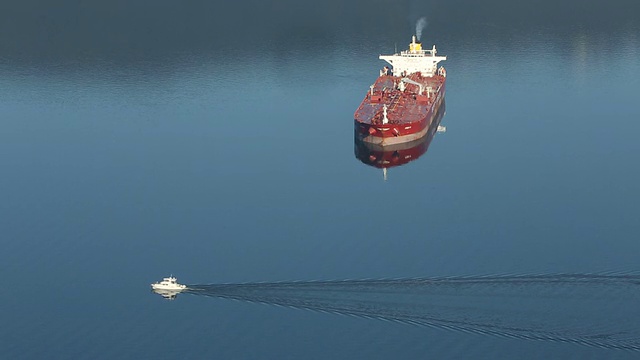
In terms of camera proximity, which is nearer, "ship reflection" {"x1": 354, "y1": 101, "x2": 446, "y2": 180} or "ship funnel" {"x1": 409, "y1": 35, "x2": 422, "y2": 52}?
"ship reflection" {"x1": 354, "y1": 101, "x2": 446, "y2": 180}

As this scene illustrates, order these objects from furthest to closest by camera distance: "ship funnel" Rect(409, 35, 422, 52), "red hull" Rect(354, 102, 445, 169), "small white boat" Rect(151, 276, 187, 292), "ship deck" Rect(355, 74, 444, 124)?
"ship funnel" Rect(409, 35, 422, 52)
"ship deck" Rect(355, 74, 444, 124)
"red hull" Rect(354, 102, 445, 169)
"small white boat" Rect(151, 276, 187, 292)

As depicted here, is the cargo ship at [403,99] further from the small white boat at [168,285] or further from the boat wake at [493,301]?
the small white boat at [168,285]

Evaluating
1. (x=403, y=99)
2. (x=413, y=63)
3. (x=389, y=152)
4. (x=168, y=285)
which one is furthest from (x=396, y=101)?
(x=168, y=285)

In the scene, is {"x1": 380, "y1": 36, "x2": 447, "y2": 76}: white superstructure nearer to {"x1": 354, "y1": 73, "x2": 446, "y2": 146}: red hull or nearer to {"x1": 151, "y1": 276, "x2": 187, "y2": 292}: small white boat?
{"x1": 354, "y1": 73, "x2": 446, "y2": 146}: red hull

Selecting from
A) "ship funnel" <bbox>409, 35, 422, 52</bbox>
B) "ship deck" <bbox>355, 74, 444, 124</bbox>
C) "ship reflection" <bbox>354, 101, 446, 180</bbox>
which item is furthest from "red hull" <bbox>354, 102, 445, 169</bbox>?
"ship funnel" <bbox>409, 35, 422, 52</bbox>

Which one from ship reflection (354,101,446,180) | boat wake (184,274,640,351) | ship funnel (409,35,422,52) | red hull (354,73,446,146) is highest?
ship funnel (409,35,422,52)

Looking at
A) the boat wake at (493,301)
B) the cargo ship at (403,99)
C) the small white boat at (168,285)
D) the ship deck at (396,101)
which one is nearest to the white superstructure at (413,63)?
the cargo ship at (403,99)
